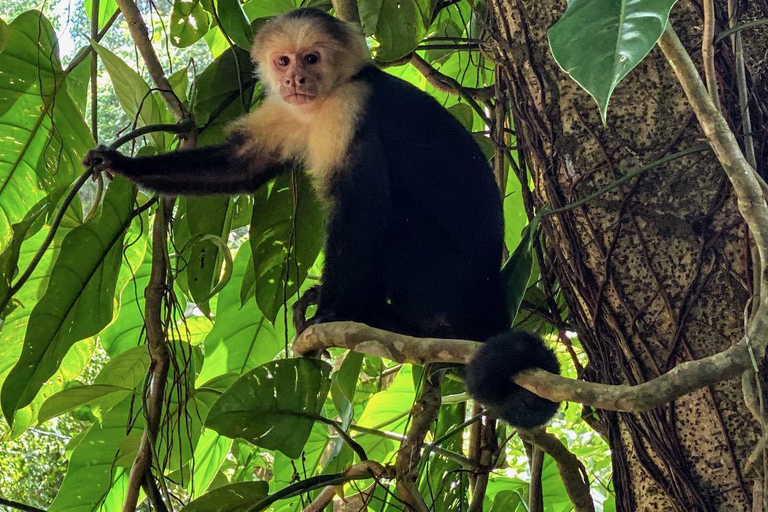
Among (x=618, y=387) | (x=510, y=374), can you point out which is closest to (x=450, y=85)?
(x=510, y=374)

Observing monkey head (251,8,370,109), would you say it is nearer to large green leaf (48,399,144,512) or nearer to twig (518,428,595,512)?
large green leaf (48,399,144,512)

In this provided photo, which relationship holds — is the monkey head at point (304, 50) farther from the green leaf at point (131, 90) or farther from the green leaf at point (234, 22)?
the green leaf at point (131, 90)

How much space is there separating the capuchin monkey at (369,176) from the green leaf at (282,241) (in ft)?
0.16

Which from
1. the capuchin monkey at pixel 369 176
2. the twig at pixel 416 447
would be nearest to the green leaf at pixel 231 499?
the twig at pixel 416 447

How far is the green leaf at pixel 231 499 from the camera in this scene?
1581mm

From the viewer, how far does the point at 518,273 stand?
6.06 feet

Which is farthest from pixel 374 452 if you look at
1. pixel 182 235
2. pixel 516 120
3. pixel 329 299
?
pixel 516 120

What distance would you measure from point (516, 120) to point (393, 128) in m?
0.58

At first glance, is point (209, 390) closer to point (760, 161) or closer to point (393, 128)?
point (393, 128)

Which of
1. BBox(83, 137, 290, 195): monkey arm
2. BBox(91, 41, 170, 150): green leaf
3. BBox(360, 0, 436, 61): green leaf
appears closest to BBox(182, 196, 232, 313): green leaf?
BBox(83, 137, 290, 195): monkey arm

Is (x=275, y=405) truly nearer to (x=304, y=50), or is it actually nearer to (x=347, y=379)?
(x=347, y=379)

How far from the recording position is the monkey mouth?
232 cm

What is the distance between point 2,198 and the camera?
6.64 feet

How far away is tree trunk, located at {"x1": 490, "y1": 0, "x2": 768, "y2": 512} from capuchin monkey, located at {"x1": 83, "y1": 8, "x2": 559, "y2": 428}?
1.78 ft
